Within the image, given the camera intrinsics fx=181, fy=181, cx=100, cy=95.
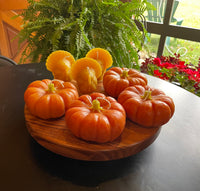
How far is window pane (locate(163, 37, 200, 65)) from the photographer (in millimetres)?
2250

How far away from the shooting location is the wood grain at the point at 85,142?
483 mm

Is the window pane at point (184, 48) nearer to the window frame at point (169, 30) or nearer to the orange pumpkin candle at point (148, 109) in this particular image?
the window frame at point (169, 30)

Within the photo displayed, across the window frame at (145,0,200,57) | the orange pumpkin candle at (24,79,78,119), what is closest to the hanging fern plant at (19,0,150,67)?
the orange pumpkin candle at (24,79,78,119)

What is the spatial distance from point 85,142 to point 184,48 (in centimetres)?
230

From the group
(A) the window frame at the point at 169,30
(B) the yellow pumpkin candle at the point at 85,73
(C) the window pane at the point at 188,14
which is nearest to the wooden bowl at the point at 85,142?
(B) the yellow pumpkin candle at the point at 85,73

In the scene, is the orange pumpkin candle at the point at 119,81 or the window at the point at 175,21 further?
the window at the point at 175,21

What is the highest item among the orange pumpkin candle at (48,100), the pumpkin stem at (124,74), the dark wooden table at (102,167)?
the pumpkin stem at (124,74)

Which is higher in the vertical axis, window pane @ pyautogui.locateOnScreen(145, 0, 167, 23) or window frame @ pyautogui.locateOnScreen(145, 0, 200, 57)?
window pane @ pyautogui.locateOnScreen(145, 0, 167, 23)

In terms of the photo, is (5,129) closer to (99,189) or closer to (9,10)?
(99,189)

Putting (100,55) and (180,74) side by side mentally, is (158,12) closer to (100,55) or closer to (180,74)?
(180,74)

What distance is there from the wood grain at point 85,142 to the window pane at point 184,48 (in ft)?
6.71

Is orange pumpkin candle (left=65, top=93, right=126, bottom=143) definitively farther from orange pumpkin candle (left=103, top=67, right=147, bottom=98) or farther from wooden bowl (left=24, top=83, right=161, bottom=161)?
orange pumpkin candle (left=103, top=67, right=147, bottom=98)

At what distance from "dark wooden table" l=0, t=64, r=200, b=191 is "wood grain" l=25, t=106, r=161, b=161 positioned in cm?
4

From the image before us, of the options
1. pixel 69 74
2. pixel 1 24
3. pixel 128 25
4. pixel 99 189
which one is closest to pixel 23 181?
pixel 99 189
